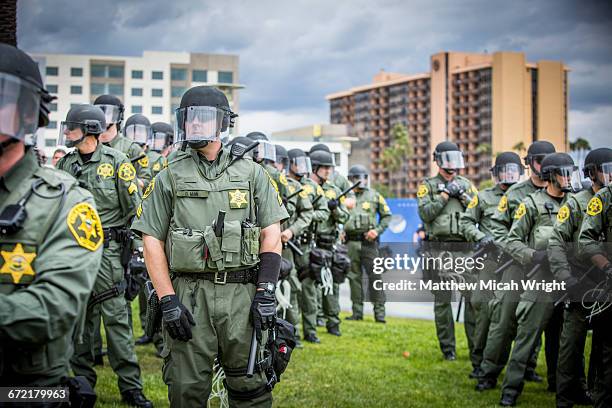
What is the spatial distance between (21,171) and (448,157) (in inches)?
312

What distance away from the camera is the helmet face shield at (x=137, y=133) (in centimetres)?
1069

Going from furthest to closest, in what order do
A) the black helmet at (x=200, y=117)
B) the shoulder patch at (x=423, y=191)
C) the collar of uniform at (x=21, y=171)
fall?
the shoulder patch at (x=423, y=191) → the black helmet at (x=200, y=117) → the collar of uniform at (x=21, y=171)

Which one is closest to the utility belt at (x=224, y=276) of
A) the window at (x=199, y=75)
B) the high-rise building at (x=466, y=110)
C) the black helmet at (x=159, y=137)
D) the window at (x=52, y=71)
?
the black helmet at (x=159, y=137)

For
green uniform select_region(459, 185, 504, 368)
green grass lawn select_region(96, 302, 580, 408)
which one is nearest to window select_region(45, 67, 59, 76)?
green grass lawn select_region(96, 302, 580, 408)

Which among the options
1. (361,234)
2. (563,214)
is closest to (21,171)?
(563,214)

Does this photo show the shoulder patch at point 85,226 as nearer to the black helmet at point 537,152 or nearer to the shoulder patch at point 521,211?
the shoulder patch at point 521,211

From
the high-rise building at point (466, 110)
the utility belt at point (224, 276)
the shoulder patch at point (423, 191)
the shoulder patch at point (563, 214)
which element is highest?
the high-rise building at point (466, 110)

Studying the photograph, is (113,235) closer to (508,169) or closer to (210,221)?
(210,221)

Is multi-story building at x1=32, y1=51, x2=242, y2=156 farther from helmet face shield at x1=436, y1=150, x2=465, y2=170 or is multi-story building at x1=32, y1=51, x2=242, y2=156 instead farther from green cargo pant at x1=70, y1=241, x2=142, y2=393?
green cargo pant at x1=70, y1=241, x2=142, y2=393

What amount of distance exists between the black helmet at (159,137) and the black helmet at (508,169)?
465 centimetres

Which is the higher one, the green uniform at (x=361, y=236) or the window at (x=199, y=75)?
the window at (x=199, y=75)

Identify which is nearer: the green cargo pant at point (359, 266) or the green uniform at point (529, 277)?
the green uniform at point (529, 277)

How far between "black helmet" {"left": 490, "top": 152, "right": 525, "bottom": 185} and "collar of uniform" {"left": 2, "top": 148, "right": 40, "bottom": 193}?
23.8 feet

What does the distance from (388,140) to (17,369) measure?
147009 mm
